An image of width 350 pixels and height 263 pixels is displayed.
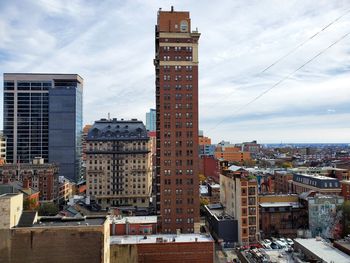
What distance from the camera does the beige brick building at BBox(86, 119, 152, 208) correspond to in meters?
116

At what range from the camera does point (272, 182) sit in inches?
4840

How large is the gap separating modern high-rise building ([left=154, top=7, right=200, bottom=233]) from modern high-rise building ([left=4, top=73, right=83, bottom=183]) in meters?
85.0

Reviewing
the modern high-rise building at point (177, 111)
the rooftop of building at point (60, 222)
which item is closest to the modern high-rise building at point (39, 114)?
the modern high-rise building at point (177, 111)

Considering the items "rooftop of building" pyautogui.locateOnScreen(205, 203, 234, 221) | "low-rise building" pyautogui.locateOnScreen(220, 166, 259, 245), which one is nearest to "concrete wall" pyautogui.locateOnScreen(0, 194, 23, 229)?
"low-rise building" pyautogui.locateOnScreen(220, 166, 259, 245)

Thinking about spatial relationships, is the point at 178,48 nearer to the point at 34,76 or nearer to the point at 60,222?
the point at 60,222

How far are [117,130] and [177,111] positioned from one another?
4459 centimetres

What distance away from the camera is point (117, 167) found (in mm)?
117438

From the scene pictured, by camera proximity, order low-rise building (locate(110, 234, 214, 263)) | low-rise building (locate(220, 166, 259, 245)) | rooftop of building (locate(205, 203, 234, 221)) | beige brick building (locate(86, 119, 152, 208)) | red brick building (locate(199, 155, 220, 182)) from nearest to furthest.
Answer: low-rise building (locate(110, 234, 214, 263)), low-rise building (locate(220, 166, 259, 245)), rooftop of building (locate(205, 203, 234, 221)), beige brick building (locate(86, 119, 152, 208)), red brick building (locate(199, 155, 220, 182))

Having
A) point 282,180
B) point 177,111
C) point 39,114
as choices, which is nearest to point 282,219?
point 177,111

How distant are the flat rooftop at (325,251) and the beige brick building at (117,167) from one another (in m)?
→ 73.4

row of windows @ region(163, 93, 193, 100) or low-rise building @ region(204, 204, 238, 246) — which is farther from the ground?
row of windows @ region(163, 93, 193, 100)

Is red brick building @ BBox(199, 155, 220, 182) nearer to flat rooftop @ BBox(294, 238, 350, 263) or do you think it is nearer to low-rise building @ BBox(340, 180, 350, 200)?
low-rise building @ BBox(340, 180, 350, 200)

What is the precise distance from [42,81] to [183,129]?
104 meters

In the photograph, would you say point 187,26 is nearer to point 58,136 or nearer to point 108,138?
point 108,138
